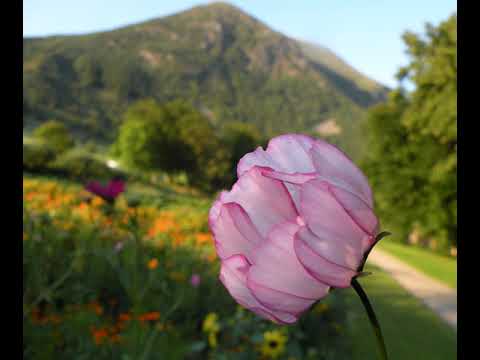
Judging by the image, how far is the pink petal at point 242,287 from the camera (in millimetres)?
355

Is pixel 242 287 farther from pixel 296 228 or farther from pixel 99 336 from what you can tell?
pixel 99 336

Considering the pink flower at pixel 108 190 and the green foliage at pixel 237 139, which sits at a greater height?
the pink flower at pixel 108 190

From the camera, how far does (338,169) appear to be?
1.19 feet

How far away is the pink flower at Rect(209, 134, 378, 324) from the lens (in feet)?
1.13

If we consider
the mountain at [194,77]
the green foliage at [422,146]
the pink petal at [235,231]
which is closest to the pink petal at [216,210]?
the pink petal at [235,231]

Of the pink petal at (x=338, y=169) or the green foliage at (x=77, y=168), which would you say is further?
the green foliage at (x=77, y=168)

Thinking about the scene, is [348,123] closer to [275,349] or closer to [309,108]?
[309,108]

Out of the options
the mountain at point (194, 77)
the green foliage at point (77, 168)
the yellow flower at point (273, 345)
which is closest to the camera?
the yellow flower at point (273, 345)

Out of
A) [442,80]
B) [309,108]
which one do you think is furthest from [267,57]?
[442,80]

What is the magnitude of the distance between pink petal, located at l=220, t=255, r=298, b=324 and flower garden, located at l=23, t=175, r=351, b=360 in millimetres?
1144

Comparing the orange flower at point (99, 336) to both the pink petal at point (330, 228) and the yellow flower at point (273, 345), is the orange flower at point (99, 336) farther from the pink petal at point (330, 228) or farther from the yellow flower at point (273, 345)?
the pink petal at point (330, 228)

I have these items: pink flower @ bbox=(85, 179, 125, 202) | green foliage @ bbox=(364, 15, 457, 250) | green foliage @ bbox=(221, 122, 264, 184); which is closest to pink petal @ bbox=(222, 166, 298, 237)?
pink flower @ bbox=(85, 179, 125, 202)

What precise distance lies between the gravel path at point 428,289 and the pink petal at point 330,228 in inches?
255
